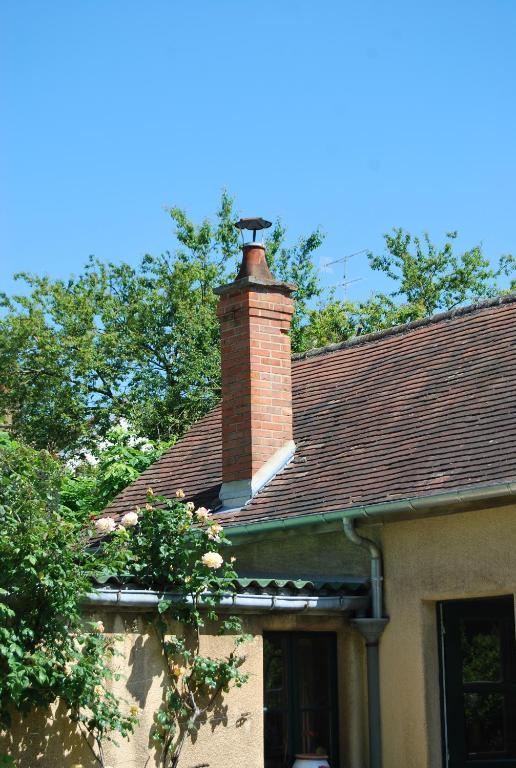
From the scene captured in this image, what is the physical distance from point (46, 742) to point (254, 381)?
5.70 meters

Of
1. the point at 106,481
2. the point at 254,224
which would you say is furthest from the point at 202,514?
the point at 106,481

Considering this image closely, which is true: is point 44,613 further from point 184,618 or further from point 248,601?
point 248,601

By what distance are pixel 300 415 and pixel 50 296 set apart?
55.2ft

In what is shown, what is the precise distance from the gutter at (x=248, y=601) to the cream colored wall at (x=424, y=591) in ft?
1.48

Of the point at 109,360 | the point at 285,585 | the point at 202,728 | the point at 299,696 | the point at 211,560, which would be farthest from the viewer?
the point at 109,360

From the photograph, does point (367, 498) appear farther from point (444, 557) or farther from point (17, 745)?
point (17, 745)

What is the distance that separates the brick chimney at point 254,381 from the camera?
41.4 feet

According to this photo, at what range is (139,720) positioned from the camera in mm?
8531

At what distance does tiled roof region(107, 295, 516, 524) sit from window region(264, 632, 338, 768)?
1.34 metres

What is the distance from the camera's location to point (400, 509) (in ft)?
32.6

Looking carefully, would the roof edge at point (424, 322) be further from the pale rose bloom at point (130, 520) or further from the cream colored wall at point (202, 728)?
the pale rose bloom at point (130, 520)

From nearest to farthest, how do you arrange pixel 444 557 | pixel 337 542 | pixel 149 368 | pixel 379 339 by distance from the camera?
pixel 444 557 → pixel 337 542 → pixel 379 339 → pixel 149 368

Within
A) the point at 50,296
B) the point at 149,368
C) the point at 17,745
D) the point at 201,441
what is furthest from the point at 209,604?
the point at 50,296

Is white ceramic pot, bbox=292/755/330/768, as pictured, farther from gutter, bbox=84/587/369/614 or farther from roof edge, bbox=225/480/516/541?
roof edge, bbox=225/480/516/541
